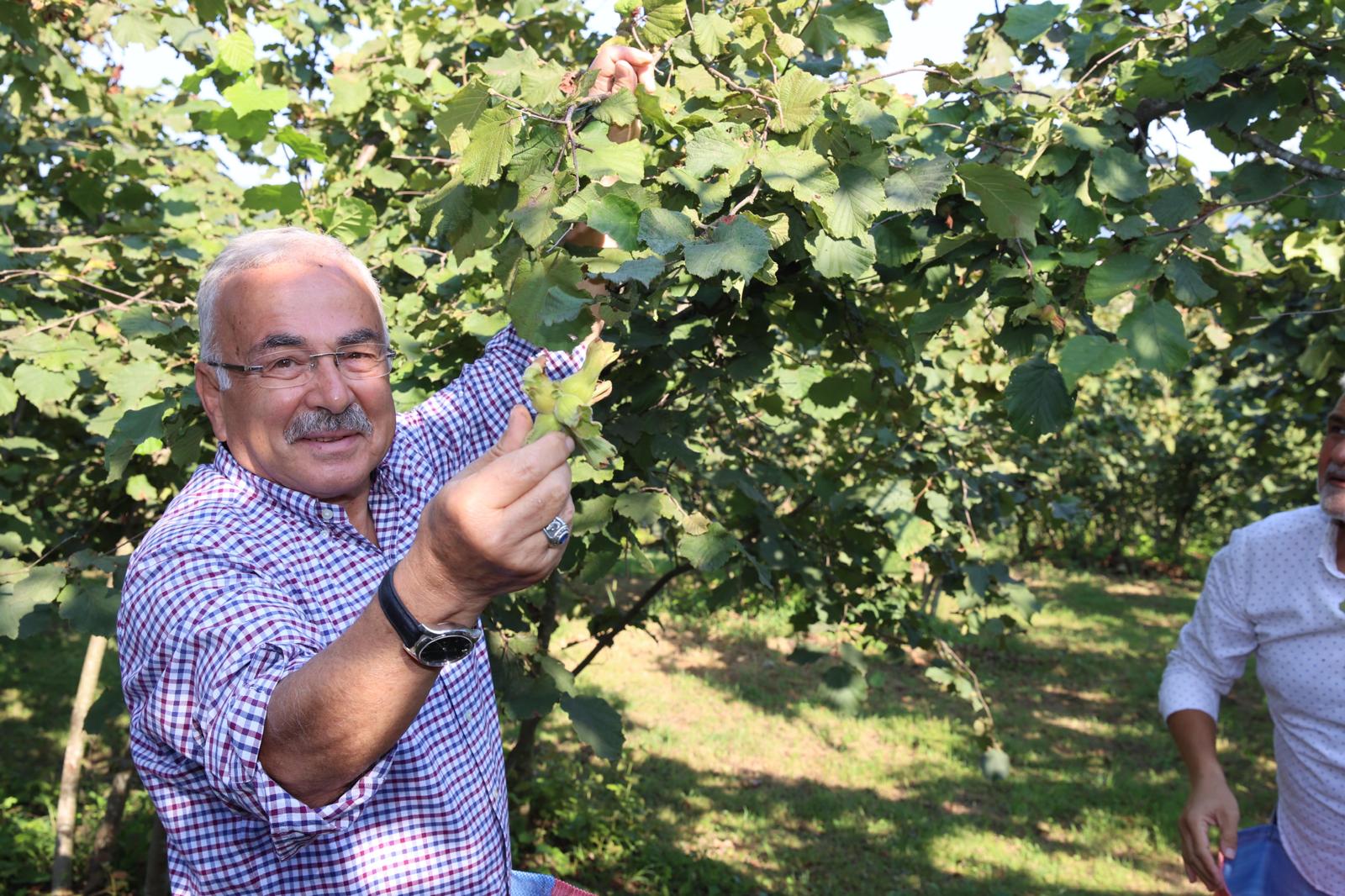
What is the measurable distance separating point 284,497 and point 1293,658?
215 centimetres

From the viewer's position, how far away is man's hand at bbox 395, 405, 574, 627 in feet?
3.05

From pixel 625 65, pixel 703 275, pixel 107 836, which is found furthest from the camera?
pixel 107 836

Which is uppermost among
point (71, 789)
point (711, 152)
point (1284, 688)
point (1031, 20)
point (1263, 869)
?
point (1031, 20)

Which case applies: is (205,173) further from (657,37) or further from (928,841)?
(928,841)

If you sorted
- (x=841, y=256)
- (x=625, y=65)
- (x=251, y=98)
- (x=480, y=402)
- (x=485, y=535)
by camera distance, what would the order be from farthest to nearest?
1. (x=251, y=98)
2. (x=480, y=402)
3. (x=625, y=65)
4. (x=841, y=256)
5. (x=485, y=535)

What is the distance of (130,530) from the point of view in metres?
3.66

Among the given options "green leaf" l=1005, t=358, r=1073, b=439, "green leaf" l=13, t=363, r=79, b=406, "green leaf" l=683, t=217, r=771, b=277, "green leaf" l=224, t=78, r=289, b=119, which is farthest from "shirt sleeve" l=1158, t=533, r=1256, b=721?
"green leaf" l=13, t=363, r=79, b=406

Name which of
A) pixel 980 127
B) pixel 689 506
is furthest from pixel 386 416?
pixel 689 506

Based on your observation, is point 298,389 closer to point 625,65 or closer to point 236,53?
point 625,65

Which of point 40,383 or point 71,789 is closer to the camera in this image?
point 40,383

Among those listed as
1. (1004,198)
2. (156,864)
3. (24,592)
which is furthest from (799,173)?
(156,864)

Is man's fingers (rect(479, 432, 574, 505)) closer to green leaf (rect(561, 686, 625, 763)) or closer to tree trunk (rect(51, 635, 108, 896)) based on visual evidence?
green leaf (rect(561, 686, 625, 763))

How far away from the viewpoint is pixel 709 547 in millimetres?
2051

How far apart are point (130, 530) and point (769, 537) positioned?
2.50 metres
